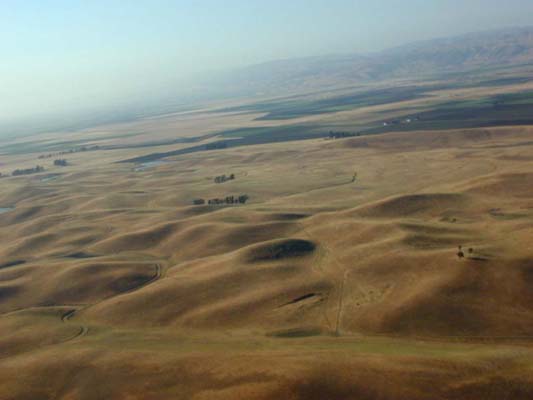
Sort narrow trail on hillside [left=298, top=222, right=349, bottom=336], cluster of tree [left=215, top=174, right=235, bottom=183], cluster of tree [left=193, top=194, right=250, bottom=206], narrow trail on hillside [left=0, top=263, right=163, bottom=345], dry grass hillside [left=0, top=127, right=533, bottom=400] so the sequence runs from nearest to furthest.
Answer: dry grass hillside [left=0, top=127, right=533, bottom=400], narrow trail on hillside [left=298, top=222, right=349, bottom=336], narrow trail on hillside [left=0, top=263, right=163, bottom=345], cluster of tree [left=193, top=194, right=250, bottom=206], cluster of tree [left=215, top=174, right=235, bottom=183]

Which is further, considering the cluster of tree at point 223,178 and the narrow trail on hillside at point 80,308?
the cluster of tree at point 223,178

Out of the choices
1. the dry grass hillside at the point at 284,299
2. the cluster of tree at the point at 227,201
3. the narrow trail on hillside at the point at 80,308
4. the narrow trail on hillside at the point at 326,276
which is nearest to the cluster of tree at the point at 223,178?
the cluster of tree at the point at 227,201

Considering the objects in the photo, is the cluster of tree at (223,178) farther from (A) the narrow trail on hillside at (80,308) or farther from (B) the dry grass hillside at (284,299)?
(A) the narrow trail on hillside at (80,308)

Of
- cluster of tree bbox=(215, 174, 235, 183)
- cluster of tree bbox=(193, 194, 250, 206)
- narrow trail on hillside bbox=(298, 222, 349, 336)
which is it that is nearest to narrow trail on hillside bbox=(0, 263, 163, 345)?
narrow trail on hillside bbox=(298, 222, 349, 336)

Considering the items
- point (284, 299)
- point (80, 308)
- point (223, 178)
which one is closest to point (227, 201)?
point (223, 178)

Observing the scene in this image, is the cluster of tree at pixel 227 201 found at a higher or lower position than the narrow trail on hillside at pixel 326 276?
lower

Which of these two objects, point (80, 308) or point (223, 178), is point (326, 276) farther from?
point (223, 178)

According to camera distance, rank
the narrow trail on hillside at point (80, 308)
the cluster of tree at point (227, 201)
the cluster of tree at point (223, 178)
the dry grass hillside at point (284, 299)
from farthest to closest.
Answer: the cluster of tree at point (223, 178) → the cluster of tree at point (227, 201) → the narrow trail on hillside at point (80, 308) → the dry grass hillside at point (284, 299)

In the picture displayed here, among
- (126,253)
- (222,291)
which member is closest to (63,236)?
(126,253)

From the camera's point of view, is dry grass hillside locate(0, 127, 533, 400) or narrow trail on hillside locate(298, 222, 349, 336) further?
narrow trail on hillside locate(298, 222, 349, 336)

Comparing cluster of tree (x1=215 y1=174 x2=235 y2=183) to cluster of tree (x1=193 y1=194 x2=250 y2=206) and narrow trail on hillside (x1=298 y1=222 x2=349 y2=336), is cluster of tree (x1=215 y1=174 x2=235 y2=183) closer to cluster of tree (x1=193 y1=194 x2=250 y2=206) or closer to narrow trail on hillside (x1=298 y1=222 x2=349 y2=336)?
cluster of tree (x1=193 y1=194 x2=250 y2=206)
